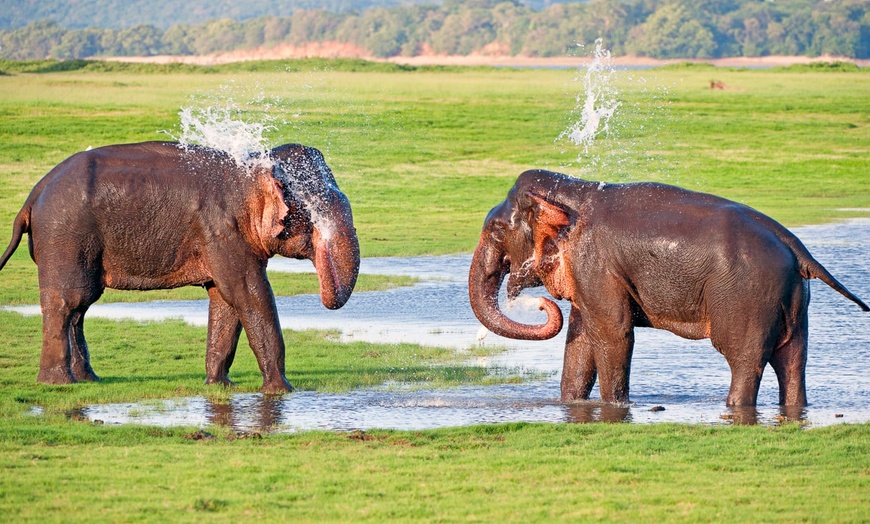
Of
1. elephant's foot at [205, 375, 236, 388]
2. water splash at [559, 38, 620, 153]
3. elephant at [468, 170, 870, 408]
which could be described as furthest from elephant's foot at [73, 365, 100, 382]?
water splash at [559, 38, 620, 153]

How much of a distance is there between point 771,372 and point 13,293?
10823mm

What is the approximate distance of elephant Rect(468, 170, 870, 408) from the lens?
12203 mm

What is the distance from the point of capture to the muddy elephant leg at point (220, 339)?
1414cm

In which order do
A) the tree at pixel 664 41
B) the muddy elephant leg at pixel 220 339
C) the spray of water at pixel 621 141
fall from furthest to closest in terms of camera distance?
the tree at pixel 664 41 → the spray of water at pixel 621 141 → the muddy elephant leg at pixel 220 339

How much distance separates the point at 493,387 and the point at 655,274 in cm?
235

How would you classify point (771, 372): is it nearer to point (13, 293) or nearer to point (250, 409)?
point (250, 409)

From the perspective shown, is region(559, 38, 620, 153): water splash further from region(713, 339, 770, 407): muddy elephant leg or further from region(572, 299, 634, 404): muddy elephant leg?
region(713, 339, 770, 407): muddy elephant leg

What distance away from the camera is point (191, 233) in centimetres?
1388

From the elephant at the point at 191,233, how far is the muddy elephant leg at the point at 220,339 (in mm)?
326

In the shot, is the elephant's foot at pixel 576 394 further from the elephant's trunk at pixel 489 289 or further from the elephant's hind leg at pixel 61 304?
the elephant's hind leg at pixel 61 304

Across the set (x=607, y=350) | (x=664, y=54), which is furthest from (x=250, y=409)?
(x=664, y=54)

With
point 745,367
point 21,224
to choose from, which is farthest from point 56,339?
point 745,367

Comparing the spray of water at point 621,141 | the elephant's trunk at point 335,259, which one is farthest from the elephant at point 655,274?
the spray of water at point 621,141

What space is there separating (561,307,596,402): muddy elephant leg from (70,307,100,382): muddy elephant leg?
4490 mm
